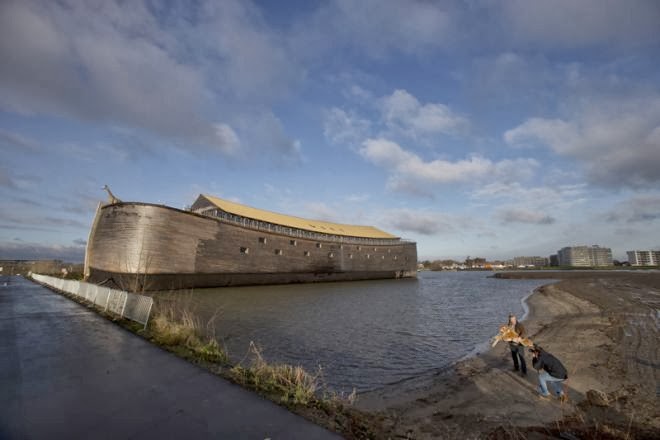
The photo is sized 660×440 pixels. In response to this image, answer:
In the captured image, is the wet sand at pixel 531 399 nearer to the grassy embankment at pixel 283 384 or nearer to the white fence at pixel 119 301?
the grassy embankment at pixel 283 384

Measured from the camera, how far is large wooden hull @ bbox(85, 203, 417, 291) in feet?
94.6

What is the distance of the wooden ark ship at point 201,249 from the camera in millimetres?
28969

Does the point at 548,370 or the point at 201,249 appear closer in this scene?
the point at 548,370

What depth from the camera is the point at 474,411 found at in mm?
5824

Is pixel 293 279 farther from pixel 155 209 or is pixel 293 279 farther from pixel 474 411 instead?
pixel 474 411

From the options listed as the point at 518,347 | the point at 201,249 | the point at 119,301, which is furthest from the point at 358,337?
the point at 201,249

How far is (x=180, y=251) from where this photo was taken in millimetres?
30734

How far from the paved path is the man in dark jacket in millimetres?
4822

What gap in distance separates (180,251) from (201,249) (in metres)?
2.16

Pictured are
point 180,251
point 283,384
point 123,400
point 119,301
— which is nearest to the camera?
point 123,400

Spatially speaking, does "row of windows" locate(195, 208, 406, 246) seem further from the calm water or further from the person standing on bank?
the person standing on bank

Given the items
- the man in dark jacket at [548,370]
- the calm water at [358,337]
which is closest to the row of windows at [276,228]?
the calm water at [358,337]

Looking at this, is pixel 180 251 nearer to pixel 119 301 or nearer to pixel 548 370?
pixel 119 301

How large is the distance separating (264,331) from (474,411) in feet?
28.1
